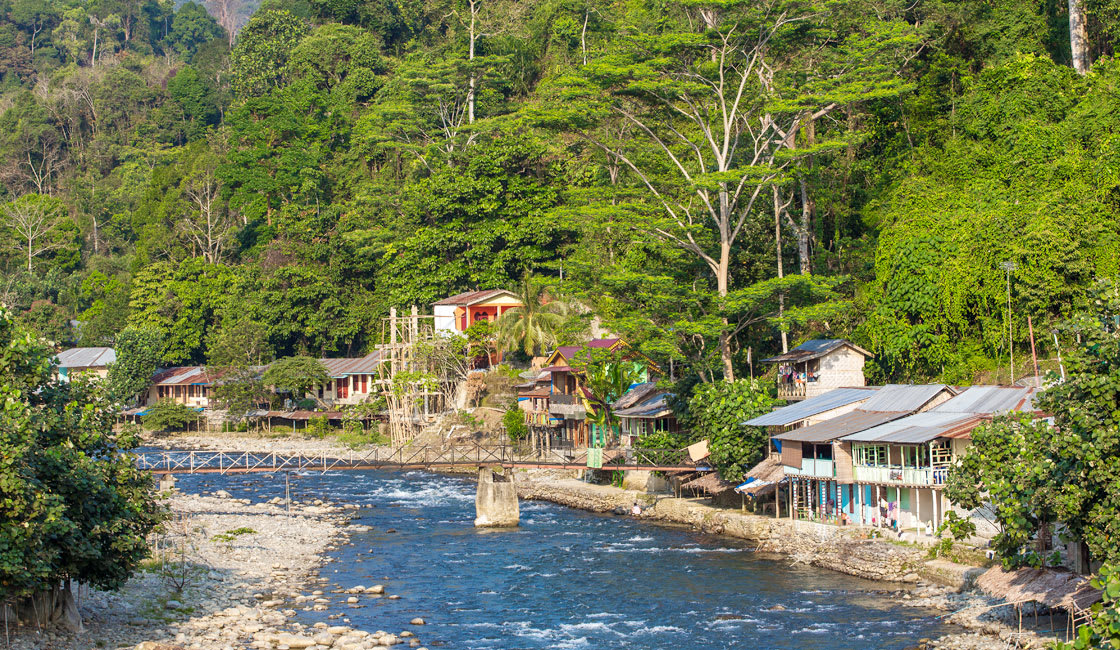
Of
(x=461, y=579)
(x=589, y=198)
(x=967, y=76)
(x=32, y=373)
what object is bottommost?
(x=461, y=579)

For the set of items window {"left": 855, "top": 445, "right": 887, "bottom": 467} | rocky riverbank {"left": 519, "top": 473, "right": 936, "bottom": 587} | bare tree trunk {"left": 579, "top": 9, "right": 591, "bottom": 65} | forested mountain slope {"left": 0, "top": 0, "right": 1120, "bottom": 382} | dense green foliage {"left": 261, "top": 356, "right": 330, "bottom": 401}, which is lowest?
rocky riverbank {"left": 519, "top": 473, "right": 936, "bottom": 587}

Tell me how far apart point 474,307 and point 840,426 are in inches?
1673

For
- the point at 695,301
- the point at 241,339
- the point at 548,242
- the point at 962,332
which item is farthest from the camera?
the point at 241,339

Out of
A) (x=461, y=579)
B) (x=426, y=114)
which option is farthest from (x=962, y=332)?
(x=426, y=114)

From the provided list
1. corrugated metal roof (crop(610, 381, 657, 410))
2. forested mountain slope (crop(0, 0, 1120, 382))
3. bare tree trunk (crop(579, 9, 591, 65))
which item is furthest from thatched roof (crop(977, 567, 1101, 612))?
bare tree trunk (crop(579, 9, 591, 65))

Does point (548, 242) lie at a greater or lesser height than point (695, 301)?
greater

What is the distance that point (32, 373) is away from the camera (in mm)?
27859

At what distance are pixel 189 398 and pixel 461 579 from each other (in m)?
69.3

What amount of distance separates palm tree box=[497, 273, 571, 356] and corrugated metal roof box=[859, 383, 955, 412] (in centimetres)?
3380

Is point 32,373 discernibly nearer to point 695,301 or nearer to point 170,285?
point 695,301

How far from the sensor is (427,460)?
67.9 meters

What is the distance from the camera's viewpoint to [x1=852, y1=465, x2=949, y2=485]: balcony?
38.9m

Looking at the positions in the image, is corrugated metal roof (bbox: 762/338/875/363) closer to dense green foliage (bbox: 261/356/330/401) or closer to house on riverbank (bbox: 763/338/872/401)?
house on riverbank (bbox: 763/338/872/401)

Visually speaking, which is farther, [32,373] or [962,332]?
[962,332]
